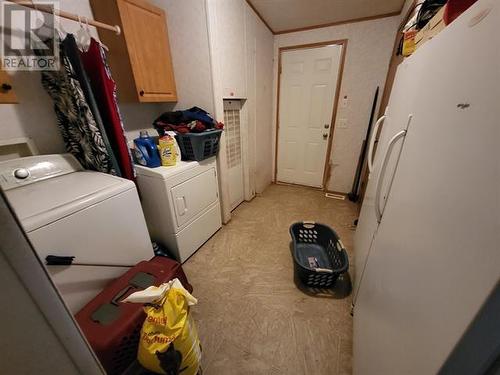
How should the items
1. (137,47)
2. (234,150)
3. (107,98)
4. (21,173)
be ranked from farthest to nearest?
1. (234,150)
2. (137,47)
3. (107,98)
4. (21,173)

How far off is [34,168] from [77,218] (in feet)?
2.02

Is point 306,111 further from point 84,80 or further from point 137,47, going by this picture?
point 84,80

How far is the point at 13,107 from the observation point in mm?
1239

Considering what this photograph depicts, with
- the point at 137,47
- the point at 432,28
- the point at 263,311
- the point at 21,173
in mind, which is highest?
the point at 137,47

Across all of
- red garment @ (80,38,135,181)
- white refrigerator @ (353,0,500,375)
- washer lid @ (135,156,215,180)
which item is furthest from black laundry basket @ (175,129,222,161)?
white refrigerator @ (353,0,500,375)

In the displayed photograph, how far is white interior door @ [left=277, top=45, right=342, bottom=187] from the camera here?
8.77 feet

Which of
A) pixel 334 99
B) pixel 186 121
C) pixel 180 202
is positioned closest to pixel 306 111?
pixel 334 99

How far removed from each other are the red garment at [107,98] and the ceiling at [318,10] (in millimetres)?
1715

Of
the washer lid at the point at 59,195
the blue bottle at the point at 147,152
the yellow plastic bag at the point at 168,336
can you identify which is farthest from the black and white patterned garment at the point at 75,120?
the yellow plastic bag at the point at 168,336

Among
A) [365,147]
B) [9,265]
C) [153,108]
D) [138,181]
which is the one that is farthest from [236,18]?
[9,265]

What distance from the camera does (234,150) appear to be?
2.43 m

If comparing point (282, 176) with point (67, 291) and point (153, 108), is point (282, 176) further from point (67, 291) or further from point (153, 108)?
point (67, 291)

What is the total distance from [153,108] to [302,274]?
7.26ft

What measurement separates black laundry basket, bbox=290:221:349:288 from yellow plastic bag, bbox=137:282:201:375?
90 cm
